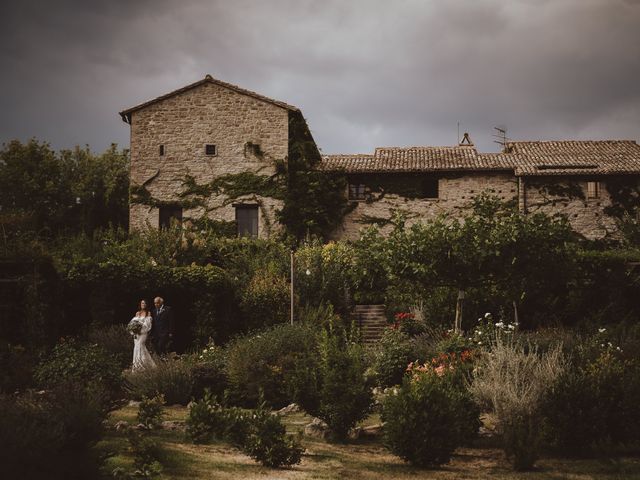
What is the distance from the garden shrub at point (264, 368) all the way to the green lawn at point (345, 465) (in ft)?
10.3

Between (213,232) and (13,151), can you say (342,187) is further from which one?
(13,151)

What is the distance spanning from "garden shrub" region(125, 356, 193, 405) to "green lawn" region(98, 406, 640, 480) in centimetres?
309

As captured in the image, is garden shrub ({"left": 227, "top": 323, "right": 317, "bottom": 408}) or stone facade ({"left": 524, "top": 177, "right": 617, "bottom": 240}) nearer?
garden shrub ({"left": 227, "top": 323, "right": 317, "bottom": 408})

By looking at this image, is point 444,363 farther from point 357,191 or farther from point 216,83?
point 216,83

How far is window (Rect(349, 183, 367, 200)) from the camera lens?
26.9 metres

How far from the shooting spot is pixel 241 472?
7445 mm

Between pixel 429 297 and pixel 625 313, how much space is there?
575 cm

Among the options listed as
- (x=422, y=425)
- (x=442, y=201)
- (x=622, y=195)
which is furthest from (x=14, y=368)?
(x=622, y=195)

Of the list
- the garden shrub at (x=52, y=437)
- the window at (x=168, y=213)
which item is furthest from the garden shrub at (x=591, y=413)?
the window at (x=168, y=213)

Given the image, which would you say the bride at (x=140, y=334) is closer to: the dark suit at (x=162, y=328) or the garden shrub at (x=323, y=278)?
the dark suit at (x=162, y=328)

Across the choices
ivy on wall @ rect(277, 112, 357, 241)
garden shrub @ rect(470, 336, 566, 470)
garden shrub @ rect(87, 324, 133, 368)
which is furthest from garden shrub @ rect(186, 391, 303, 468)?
ivy on wall @ rect(277, 112, 357, 241)

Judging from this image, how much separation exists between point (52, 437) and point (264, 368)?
22.7 feet

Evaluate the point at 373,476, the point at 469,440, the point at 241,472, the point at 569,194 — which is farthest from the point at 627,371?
the point at 569,194

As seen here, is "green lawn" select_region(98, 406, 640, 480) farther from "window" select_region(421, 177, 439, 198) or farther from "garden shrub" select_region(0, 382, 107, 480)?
"window" select_region(421, 177, 439, 198)
